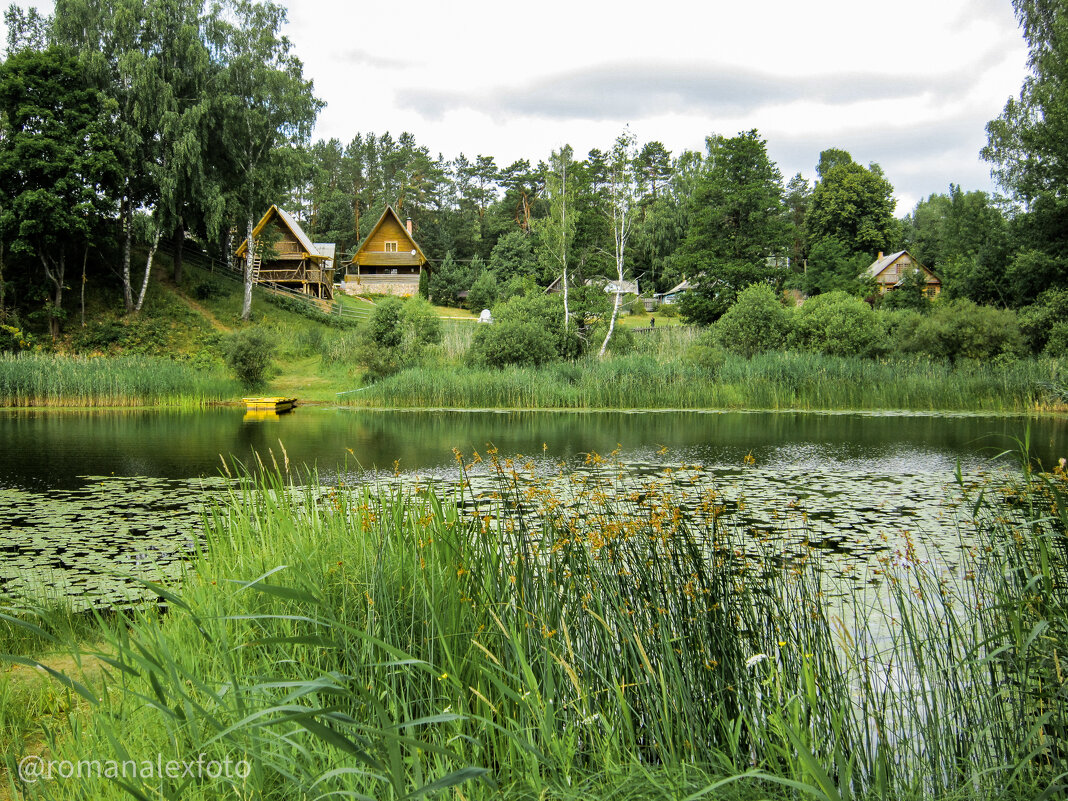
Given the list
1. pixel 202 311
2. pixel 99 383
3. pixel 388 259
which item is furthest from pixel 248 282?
pixel 388 259

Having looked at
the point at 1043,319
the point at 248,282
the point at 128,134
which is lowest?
the point at 1043,319

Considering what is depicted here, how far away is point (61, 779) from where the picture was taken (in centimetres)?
238

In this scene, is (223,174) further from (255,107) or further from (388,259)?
(388,259)

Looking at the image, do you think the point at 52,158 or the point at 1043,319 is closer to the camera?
the point at 1043,319

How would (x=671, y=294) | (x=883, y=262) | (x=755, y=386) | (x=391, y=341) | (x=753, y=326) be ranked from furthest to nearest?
(x=671, y=294), (x=883, y=262), (x=391, y=341), (x=753, y=326), (x=755, y=386)

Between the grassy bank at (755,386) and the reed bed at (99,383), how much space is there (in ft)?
17.6

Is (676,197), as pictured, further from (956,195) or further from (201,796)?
(201,796)

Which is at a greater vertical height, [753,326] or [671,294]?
[671,294]

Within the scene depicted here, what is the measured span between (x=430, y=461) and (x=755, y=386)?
493 inches

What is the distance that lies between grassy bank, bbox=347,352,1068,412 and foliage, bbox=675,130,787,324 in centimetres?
1242

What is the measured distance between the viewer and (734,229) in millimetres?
35906

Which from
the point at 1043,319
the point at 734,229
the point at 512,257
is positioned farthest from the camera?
the point at 512,257

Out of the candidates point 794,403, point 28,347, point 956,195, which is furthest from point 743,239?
point 28,347

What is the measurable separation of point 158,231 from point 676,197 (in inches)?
1597
